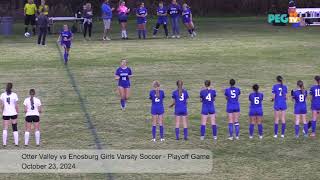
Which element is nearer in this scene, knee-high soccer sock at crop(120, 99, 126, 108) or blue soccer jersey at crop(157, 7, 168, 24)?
knee-high soccer sock at crop(120, 99, 126, 108)

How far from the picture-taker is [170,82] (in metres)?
31.2

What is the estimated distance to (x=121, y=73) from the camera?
2531 centimetres

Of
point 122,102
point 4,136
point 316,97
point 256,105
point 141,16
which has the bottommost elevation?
point 122,102

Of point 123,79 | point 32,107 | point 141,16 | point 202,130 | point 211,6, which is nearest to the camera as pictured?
point 32,107

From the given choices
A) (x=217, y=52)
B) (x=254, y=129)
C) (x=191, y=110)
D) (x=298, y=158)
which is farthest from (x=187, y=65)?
(x=298, y=158)

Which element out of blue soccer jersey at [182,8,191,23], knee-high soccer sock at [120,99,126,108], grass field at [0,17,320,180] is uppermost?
blue soccer jersey at [182,8,191,23]

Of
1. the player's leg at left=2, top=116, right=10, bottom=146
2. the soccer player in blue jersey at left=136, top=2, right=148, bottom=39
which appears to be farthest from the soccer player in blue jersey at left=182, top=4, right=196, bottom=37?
the player's leg at left=2, top=116, right=10, bottom=146

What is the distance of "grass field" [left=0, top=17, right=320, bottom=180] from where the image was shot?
1934cm

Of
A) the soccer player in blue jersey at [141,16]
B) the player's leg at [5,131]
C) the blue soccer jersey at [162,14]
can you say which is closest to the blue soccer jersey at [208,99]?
the player's leg at [5,131]

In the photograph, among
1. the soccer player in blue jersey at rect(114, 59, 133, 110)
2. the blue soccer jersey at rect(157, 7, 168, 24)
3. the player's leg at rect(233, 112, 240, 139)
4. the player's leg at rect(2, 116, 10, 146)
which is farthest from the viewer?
the blue soccer jersey at rect(157, 7, 168, 24)

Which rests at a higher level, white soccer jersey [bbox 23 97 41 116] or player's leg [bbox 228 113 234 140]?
white soccer jersey [bbox 23 97 41 116]

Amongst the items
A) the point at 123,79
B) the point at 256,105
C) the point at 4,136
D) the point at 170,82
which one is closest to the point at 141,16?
the point at 170,82

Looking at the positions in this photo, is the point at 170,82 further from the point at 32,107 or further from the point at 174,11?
the point at 174,11

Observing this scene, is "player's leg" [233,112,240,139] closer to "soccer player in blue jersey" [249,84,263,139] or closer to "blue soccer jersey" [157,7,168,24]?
"soccer player in blue jersey" [249,84,263,139]
